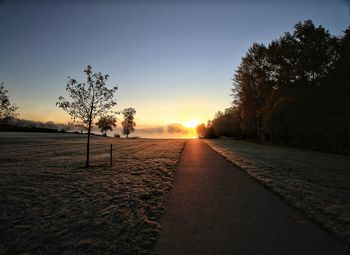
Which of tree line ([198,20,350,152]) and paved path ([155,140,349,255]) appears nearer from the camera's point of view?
paved path ([155,140,349,255])

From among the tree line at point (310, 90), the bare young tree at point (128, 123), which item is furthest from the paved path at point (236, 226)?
the bare young tree at point (128, 123)

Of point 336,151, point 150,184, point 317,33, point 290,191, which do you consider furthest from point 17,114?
point 317,33

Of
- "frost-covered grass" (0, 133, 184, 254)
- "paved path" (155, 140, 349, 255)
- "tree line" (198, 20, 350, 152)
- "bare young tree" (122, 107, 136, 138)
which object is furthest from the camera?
"bare young tree" (122, 107, 136, 138)

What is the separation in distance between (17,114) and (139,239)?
2110 centimetres

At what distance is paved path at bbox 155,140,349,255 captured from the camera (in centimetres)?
407

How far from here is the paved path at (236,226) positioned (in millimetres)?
4066

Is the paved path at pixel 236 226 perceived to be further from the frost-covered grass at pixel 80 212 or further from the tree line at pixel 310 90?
the tree line at pixel 310 90

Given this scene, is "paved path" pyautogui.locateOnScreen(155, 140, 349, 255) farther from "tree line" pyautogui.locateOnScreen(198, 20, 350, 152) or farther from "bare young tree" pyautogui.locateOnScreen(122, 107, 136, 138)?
"bare young tree" pyautogui.locateOnScreen(122, 107, 136, 138)

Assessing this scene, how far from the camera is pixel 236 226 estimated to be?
498cm

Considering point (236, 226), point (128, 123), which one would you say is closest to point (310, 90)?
point (236, 226)

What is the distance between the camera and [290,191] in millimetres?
8023

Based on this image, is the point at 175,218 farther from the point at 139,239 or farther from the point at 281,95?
the point at 281,95

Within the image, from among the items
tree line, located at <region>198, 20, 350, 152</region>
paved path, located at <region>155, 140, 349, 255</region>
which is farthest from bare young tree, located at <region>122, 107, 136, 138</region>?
paved path, located at <region>155, 140, 349, 255</region>

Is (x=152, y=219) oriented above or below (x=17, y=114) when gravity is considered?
below
